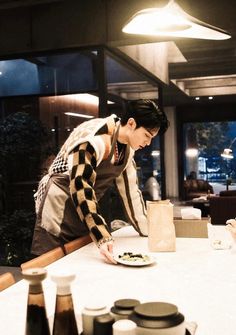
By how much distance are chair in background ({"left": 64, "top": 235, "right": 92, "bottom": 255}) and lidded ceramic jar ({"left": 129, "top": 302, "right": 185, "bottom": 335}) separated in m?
1.18

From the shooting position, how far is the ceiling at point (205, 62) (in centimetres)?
417

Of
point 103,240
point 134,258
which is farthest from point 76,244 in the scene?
point 134,258

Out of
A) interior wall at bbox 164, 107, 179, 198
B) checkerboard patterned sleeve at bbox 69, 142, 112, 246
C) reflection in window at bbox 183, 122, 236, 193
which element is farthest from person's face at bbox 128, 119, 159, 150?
reflection in window at bbox 183, 122, 236, 193

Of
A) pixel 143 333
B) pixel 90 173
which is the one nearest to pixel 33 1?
pixel 90 173

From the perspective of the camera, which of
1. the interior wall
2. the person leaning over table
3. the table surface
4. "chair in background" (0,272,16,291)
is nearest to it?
the table surface

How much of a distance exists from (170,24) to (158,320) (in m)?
1.78

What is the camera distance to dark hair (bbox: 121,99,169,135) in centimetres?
204

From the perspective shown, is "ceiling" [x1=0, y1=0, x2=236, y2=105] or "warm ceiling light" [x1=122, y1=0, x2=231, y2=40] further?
"ceiling" [x1=0, y1=0, x2=236, y2=105]

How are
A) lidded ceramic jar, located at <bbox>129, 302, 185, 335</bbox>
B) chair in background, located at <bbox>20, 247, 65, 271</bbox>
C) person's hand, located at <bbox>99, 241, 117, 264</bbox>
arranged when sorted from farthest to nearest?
person's hand, located at <bbox>99, 241, 117, 264</bbox> < chair in background, located at <bbox>20, 247, 65, 271</bbox> < lidded ceramic jar, located at <bbox>129, 302, 185, 335</bbox>

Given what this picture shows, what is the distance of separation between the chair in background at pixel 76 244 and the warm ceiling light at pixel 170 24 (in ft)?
3.52

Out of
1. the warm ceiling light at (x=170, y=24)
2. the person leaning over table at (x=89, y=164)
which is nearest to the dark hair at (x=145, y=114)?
the person leaning over table at (x=89, y=164)

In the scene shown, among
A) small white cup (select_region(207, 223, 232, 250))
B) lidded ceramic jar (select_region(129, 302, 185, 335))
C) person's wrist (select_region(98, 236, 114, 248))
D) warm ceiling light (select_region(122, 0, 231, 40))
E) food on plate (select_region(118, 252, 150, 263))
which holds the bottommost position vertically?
small white cup (select_region(207, 223, 232, 250))

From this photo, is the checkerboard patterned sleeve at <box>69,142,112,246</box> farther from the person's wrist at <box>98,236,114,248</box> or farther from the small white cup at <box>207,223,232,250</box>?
the small white cup at <box>207,223,232,250</box>

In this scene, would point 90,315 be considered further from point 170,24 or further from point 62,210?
point 170,24
